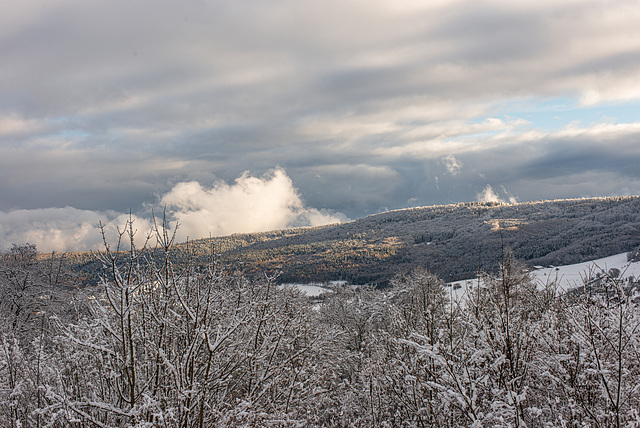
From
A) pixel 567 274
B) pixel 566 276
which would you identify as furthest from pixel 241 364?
pixel 567 274

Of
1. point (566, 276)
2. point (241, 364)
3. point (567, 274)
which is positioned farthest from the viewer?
point (567, 274)

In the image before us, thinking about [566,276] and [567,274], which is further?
[567,274]

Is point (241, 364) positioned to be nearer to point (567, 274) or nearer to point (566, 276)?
point (566, 276)

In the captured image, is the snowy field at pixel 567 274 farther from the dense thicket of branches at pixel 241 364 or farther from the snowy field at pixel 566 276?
the dense thicket of branches at pixel 241 364

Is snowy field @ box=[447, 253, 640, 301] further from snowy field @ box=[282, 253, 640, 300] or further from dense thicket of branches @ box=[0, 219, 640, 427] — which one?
dense thicket of branches @ box=[0, 219, 640, 427]

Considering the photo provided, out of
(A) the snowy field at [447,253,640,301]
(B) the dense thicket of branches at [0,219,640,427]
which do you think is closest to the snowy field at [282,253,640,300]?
(A) the snowy field at [447,253,640,301]

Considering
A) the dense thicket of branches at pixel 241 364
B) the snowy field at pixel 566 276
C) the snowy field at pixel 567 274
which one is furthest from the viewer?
the snowy field at pixel 567 274

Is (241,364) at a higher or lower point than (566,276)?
higher

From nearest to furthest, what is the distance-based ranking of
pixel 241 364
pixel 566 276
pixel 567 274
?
pixel 241 364, pixel 566 276, pixel 567 274

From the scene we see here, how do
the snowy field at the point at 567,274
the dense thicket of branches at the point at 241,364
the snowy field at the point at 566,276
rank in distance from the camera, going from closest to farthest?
the dense thicket of branches at the point at 241,364, the snowy field at the point at 566,276, the snowy field at the point at 567,274

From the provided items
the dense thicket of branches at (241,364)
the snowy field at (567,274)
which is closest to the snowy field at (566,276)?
the snowy field at (567,274)

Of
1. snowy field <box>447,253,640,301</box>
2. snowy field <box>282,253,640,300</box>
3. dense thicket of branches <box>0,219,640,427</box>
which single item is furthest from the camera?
snowy field <box>282,253,640,300</box>

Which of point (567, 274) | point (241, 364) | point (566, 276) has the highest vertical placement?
point (241, 364)

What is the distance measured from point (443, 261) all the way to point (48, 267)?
149 meters
